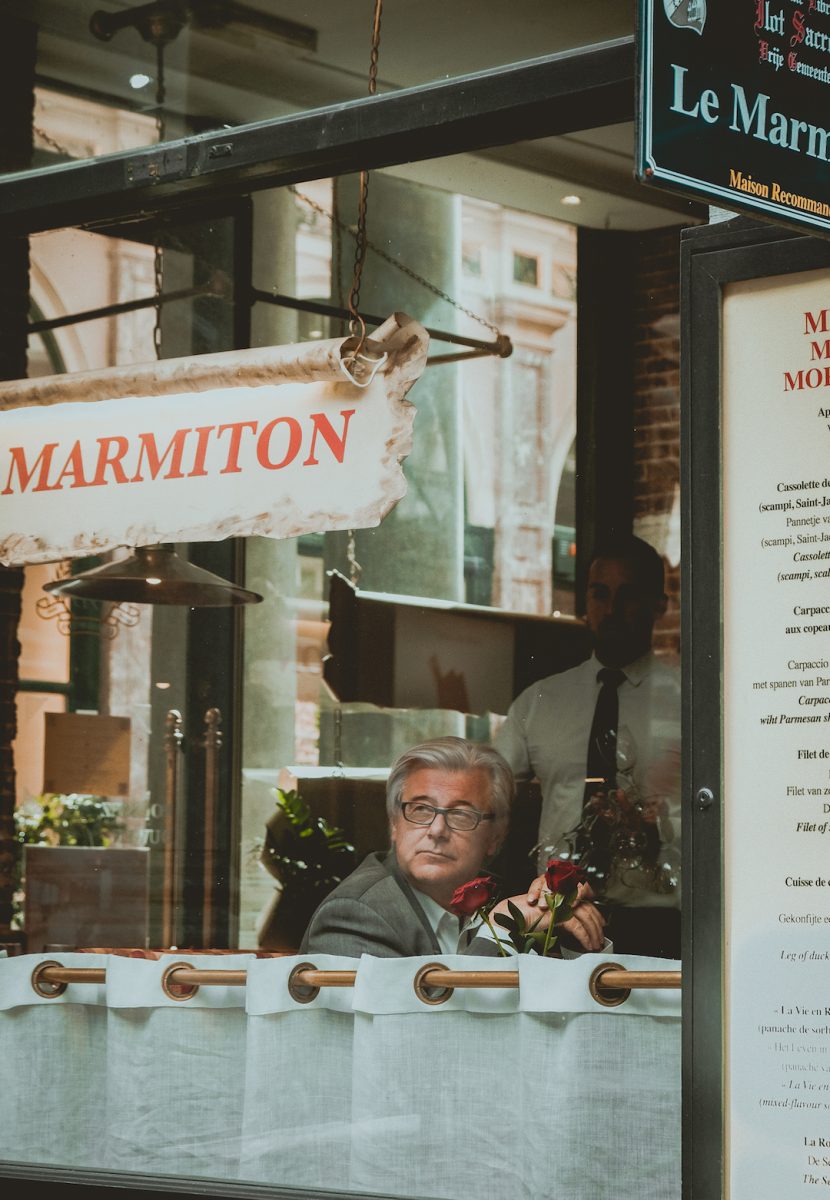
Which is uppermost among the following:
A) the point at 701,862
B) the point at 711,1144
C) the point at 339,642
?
the point at 339,642

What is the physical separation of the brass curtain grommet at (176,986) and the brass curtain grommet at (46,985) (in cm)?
27

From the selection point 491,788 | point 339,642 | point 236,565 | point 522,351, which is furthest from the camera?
point 522,351

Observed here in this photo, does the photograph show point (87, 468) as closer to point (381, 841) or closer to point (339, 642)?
point (381, 841)

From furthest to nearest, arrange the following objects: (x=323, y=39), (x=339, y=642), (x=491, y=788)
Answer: (x=339, y=642)
(x=323, y=39)
(x=491, y=788)

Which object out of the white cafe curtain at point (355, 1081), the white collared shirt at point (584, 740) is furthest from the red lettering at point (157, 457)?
the white collared shirt at point (584, 740)

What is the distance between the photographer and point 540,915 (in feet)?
11.2

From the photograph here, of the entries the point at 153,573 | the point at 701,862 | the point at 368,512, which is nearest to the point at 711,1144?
the point at 701,862

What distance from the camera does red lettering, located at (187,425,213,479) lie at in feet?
12.1

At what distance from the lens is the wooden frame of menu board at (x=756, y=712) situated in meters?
2.69

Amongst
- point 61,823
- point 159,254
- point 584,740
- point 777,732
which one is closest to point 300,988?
point 777,732

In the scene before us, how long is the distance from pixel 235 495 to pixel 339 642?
3.49m

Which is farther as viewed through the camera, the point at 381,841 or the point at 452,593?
the point at 452,593

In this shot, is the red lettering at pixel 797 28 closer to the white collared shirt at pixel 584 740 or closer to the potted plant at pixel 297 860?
the white collared shirt at pixel 584 740

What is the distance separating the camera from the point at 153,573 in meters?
5.29
